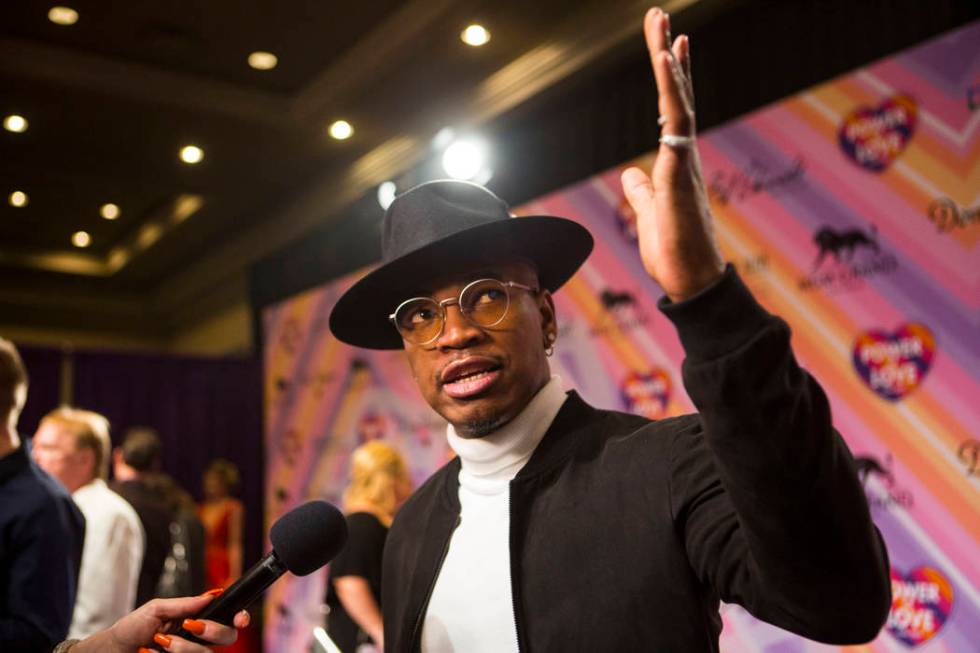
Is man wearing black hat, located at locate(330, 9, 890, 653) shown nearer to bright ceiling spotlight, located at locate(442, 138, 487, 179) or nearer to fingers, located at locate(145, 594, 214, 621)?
fingers, located at locate(145, 594, 214, 621)

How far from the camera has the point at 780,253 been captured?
399 centimetres

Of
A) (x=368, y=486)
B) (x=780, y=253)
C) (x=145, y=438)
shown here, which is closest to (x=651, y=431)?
(x=368, y=486)

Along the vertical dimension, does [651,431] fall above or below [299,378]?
below

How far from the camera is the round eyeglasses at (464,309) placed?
4.63ft

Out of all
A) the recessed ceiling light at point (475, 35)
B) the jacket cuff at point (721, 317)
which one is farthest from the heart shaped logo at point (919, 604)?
the recessed ceiling light at point (475, 35)

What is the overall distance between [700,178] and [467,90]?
4.96 m

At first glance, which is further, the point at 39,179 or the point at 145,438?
the point at 39,179

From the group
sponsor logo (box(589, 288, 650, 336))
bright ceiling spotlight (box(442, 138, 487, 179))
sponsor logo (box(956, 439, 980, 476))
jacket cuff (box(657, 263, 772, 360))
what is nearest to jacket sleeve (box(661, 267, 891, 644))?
jacket cuff (box(657, 263, 772, 360))

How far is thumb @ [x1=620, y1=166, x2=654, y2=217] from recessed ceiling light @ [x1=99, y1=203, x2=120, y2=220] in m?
7.67

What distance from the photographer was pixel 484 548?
137cm

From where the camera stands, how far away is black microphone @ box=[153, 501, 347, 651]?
111cm

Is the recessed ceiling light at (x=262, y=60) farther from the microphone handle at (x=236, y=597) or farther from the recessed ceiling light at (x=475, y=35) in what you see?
the microphone handle at (x=236, y=597)

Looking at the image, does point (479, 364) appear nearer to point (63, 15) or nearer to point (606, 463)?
point (606, 463)

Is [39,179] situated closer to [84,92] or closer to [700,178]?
[84,92]
